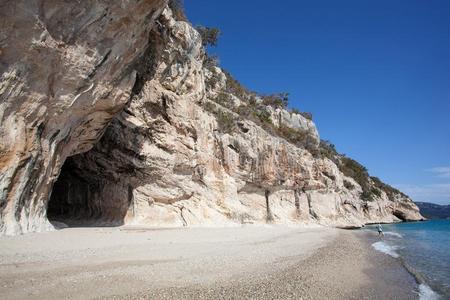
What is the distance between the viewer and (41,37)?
11.6 meters

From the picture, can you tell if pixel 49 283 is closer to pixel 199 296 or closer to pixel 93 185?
pixel 199 296

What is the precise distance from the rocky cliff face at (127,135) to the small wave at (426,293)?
12.3 metres

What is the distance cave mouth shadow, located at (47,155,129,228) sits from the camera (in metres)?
20.4

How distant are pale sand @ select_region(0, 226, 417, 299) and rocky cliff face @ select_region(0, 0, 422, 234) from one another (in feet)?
13.7

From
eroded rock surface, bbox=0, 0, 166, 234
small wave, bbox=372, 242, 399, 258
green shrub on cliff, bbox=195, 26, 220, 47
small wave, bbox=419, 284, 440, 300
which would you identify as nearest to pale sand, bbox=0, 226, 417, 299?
small wave, bbox=419, 284, 440, 300

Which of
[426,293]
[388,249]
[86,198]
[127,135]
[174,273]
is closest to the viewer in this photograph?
[174,273]

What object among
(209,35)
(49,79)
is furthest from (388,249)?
(209,35)

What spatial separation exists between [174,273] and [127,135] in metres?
14.3

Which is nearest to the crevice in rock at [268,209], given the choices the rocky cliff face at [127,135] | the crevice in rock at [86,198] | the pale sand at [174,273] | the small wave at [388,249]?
the rocky cliff face at [127,135]

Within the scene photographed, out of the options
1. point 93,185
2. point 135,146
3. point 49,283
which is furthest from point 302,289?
point 93,185

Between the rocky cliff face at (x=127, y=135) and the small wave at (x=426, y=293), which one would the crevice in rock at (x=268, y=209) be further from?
the small wave at (x=426, y=293)

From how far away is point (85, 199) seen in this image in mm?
22641

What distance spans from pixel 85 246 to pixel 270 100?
45.5m

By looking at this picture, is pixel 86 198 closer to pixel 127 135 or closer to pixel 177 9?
pixel 127 135
